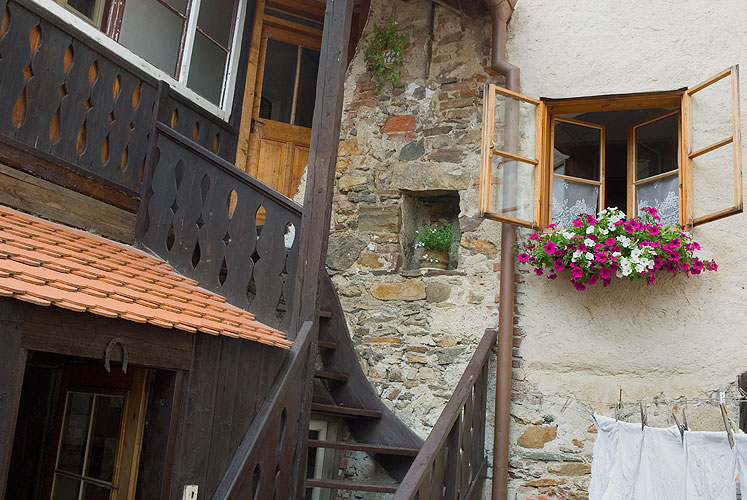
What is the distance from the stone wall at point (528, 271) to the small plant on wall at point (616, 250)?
21cm

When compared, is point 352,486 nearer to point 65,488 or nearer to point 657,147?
point 65,488

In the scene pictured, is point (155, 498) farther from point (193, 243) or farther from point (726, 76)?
point (726, 76)

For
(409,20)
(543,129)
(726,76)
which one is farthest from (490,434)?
(409,20)

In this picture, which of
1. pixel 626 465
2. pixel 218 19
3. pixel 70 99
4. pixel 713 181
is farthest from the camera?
pixel 218 19

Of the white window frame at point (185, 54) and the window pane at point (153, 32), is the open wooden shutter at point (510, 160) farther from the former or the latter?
the window pane at point (153, 32)

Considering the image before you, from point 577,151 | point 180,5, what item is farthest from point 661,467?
point 180,5

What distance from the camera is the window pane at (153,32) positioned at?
5488 mm

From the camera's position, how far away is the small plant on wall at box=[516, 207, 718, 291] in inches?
197

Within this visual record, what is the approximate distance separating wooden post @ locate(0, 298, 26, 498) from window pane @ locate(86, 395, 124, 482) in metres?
1.34

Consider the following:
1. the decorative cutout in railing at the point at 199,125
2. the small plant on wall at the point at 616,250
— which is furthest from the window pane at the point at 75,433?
the small plant on wall at the point at 616,250

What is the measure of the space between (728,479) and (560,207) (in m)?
2.26

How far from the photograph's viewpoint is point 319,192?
15.4 feet

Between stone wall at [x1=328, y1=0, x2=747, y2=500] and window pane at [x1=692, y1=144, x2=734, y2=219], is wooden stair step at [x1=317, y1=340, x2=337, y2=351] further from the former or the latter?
window pane at [x1=692, y1=144, x2=734, y2=219]

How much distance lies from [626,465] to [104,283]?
10.2 feet
